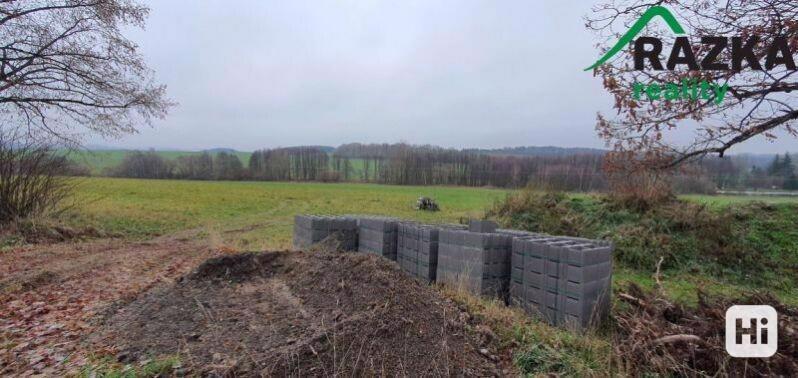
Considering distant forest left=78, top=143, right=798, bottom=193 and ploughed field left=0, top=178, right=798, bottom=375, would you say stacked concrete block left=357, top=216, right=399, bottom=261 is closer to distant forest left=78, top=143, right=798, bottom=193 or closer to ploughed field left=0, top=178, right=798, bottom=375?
ploughed field left=0, top=178, right=798, bottom=375

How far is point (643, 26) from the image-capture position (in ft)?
18.1

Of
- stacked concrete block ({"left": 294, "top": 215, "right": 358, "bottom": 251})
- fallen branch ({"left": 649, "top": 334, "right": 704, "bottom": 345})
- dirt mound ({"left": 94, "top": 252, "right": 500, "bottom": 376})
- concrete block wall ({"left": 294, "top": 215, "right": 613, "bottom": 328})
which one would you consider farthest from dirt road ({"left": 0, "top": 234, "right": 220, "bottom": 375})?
fallen branch ({"left": 649, "top": 334, "right": 704, "bottom": 345})

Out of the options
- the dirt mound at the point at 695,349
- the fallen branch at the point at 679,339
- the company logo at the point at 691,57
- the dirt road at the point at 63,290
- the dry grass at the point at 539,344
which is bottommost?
the dirt road at the point at 63,290

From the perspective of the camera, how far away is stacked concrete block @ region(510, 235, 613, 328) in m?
4.77

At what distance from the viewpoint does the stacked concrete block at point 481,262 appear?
18.4 feet

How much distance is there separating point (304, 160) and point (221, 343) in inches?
2610

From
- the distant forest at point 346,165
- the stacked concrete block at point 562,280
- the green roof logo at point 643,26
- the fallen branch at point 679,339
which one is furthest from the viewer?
the distant forest at point 346,165

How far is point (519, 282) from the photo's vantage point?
5535 mm

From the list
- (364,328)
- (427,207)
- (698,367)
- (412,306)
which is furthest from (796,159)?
(427,207)

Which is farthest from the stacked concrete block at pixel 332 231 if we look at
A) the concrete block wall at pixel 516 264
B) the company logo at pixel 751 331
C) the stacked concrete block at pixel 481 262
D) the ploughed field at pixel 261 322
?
the company logo at pixel 751 331

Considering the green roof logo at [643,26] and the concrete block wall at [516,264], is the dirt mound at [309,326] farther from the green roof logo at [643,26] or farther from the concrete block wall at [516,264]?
the green roof logo at [643,26]

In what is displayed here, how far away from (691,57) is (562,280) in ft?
9.97

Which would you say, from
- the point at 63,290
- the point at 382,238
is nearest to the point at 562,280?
the point at 382,238

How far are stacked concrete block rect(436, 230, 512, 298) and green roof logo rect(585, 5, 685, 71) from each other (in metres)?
2.68
